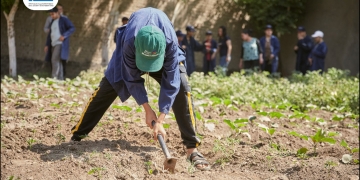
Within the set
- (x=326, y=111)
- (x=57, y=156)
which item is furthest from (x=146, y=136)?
(x=326, y=111)

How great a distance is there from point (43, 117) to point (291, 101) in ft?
15.0

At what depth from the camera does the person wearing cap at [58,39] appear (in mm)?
13070

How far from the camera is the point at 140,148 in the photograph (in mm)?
6234

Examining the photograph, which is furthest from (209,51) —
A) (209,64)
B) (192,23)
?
(192,23)

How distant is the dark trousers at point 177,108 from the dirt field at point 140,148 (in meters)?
0.20

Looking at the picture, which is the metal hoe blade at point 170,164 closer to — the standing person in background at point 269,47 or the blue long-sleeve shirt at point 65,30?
the blue long-sleeve shirt at point 65,30

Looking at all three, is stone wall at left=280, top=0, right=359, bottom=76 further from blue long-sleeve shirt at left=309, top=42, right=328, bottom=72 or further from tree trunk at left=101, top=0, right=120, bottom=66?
tree trunk at left=101, top=0, right=120, bottom=66

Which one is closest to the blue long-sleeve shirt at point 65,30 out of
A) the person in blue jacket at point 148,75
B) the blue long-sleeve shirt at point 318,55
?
the blue long-sleeve shirt at point 318,55

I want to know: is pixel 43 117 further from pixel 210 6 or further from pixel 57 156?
pixel 210 6

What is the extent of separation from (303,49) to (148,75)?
1088 cm

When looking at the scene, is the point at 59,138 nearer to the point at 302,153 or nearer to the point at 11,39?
the point at 302,153

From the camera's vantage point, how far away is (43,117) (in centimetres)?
762

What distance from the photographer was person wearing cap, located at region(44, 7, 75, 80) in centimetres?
1307

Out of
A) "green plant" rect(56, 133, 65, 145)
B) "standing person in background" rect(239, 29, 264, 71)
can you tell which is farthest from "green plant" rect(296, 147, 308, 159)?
"standing person in background" rect(239, 29, 264, 71)
